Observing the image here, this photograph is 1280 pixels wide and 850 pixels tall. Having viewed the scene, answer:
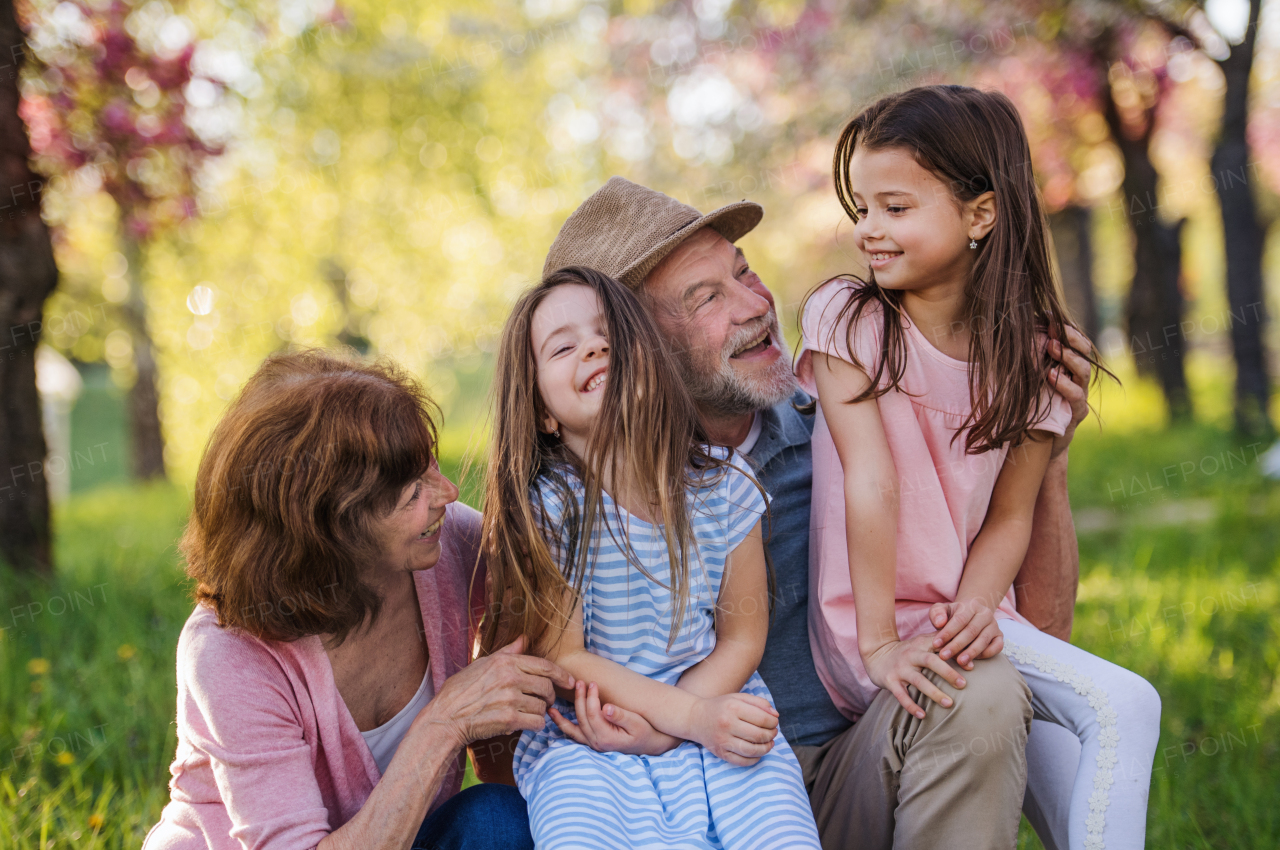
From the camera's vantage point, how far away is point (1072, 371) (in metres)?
2.09

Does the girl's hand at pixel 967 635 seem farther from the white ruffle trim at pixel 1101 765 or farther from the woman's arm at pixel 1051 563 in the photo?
the woman's arm at pixel 1051 563

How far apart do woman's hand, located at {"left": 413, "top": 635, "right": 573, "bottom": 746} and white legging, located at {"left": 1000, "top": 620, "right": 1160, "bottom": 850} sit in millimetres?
973

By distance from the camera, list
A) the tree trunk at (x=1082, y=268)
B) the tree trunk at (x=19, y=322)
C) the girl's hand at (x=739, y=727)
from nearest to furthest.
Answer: the girl's hand at (x=739, y=727) → the tree trunk at (x=19, y=322) → the tree trunk at (x=1082, y=268)

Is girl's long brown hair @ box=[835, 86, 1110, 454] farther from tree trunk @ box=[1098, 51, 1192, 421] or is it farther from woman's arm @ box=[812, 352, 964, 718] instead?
tree trunk @ box=[1098, 51, 1192, 421]

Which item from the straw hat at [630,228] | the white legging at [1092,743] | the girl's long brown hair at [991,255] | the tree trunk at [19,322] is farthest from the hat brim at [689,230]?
the tree trunk at [19,322]

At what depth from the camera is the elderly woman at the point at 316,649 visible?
5.50 ft

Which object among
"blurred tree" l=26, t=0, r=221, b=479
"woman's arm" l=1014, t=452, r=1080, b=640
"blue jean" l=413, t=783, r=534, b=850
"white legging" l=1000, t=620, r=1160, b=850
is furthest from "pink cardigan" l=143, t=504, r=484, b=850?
"blurred tree" l=26, t=0, r=221, b=479

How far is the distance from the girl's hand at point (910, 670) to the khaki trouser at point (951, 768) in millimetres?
21

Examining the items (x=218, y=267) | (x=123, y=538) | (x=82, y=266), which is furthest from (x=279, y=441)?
(x=82, y=266)

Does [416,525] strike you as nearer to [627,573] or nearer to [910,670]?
[627,573]

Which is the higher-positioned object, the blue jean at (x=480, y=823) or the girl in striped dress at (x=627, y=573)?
the girl in striped dress at (x=627, y=573)

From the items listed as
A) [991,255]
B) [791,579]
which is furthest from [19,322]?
[991,255]

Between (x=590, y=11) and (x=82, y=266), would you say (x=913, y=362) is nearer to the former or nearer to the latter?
(x=590, y=11)

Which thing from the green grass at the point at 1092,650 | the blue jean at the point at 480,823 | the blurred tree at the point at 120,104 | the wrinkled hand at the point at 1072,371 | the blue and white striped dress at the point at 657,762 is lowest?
the green grass at the point at 1092,650
